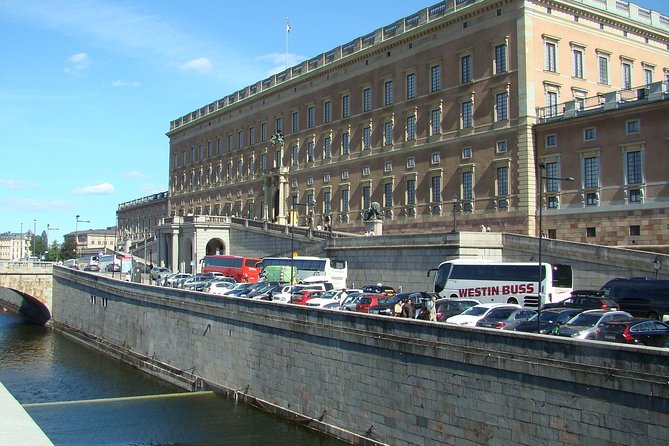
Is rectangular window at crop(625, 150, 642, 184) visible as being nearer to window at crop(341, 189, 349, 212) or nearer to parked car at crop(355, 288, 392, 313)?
parked car at crop(355, 288, 392, 313)

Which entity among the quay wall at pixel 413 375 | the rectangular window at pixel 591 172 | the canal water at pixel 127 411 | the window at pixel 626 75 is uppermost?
the window at pixel 626 75

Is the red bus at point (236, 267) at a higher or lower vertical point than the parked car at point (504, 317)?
higher

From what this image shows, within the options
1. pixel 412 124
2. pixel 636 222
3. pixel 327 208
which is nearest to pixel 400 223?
pixel 412 124

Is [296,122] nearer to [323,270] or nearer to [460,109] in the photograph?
[460,109]

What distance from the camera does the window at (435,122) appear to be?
57.8m

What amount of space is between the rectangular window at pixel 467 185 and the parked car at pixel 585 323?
30985 millimetres

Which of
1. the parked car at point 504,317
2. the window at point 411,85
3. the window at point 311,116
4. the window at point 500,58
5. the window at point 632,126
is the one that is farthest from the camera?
the window at point 311,116

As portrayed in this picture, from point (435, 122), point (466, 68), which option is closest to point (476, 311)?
point (466, 68)

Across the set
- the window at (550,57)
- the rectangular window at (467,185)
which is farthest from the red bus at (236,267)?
the window at (550,57)

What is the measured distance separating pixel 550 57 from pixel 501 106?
189 inches

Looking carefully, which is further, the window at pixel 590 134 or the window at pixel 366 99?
the window at pixel 366 99

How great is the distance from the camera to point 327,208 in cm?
7200

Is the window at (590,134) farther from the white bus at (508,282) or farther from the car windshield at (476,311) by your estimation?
the car windshield at (476,311)

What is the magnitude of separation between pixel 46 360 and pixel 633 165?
38.8 m
